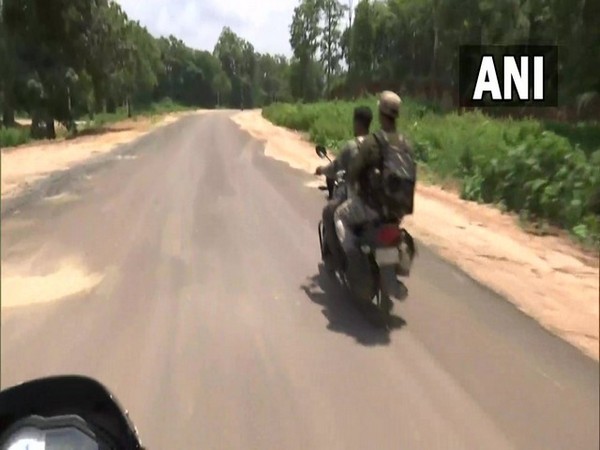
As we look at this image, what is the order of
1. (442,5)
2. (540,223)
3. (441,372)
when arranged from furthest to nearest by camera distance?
(540,223)
(441,372)
(442,5)

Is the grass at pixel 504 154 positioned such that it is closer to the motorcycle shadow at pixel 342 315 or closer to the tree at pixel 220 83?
the tree at pixel 220 83

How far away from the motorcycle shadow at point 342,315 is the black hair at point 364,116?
0.55 m

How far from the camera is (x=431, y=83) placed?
1.59 metres

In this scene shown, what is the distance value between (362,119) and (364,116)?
1cm

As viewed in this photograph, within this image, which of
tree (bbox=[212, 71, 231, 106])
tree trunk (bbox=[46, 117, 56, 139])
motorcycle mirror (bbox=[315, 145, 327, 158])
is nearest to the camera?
tree trunk (bbox=[46, 117, 56, 139])

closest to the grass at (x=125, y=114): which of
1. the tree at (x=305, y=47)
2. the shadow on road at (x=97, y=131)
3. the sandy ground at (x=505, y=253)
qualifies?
the shadow on road at (x=97, y=131)

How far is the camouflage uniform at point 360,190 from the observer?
1625 mm

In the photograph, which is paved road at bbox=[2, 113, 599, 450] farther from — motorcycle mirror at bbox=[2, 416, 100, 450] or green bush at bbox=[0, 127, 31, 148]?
motorcycle mirror at bbox=[2, 416, 100, 450]

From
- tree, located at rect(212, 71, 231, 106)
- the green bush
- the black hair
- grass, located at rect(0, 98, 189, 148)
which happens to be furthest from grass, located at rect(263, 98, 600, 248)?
the green bush

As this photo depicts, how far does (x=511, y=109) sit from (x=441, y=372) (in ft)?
2.46

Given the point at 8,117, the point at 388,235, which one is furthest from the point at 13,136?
the point at 388,235

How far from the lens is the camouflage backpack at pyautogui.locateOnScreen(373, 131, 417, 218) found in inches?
66.6

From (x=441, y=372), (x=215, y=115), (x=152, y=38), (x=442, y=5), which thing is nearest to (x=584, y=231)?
(x=441, y=372)

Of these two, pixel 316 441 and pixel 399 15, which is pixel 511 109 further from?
pixel 316 441
